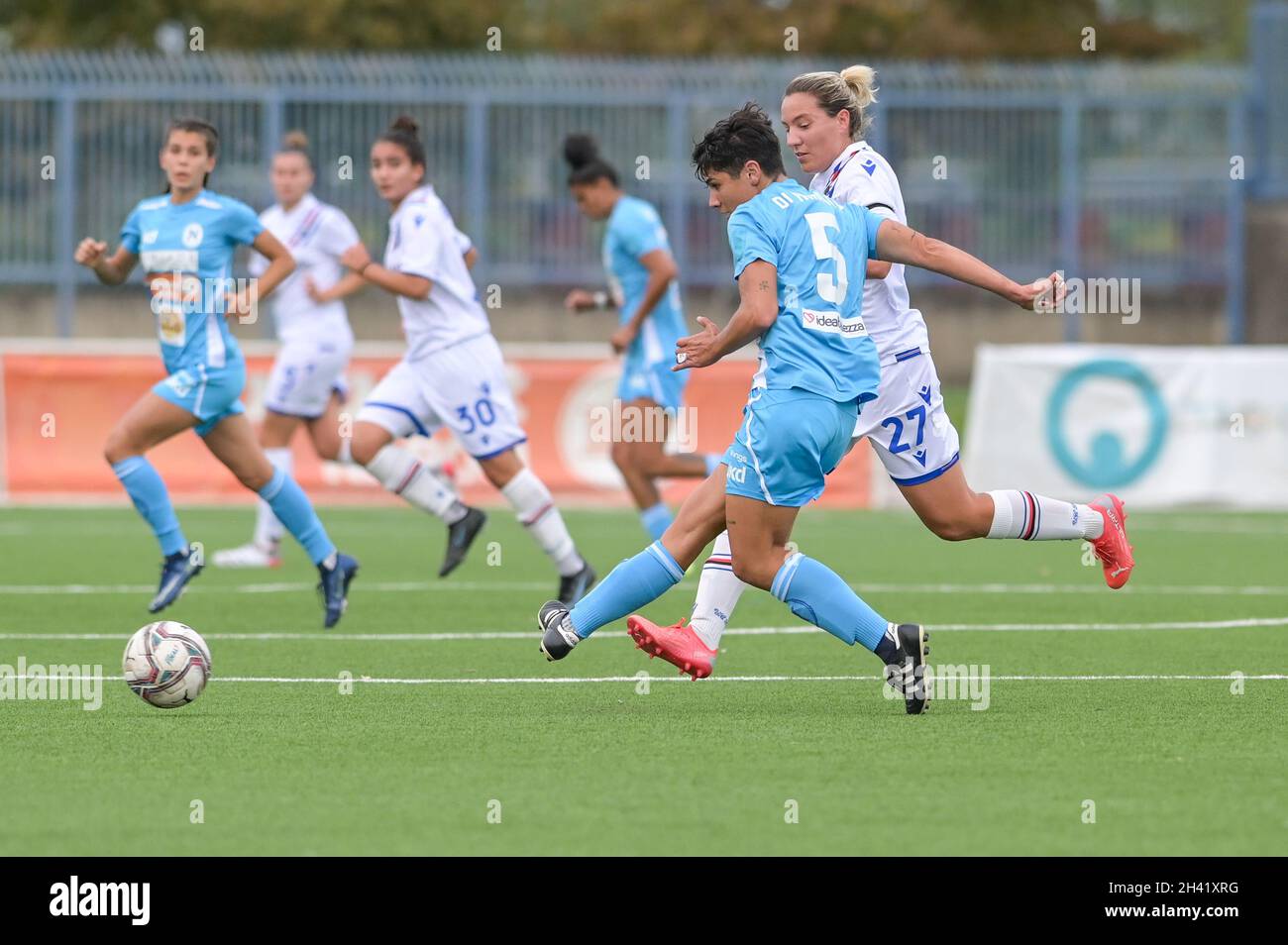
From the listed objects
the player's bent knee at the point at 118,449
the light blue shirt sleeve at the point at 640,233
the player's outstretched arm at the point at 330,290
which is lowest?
the player's bent knee at the point at 118,449

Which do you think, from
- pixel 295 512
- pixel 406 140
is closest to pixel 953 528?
pixel 295 512

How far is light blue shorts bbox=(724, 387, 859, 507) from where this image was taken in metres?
6.85

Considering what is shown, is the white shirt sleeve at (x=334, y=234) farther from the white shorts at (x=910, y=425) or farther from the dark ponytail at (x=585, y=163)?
the white shorts at (x=910, y=425)

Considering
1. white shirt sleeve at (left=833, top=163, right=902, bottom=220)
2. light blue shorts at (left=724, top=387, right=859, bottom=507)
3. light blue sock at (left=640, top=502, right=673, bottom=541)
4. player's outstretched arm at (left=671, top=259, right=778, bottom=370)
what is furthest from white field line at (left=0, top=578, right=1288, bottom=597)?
player's outstretched arm at (left=671, top=259, right=778, bottom=370)

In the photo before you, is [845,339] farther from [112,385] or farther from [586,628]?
[112,385]

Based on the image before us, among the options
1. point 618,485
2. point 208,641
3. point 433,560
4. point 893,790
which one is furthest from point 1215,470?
point 893,790

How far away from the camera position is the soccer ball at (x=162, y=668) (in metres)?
7.18

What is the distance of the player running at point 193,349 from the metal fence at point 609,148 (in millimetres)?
11884

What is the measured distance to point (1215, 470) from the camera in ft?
54.9

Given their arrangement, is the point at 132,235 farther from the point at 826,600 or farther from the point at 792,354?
the point at 826,600

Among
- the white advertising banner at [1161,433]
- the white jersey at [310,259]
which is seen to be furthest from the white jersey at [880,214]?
the white advertising banner at [1161,433]

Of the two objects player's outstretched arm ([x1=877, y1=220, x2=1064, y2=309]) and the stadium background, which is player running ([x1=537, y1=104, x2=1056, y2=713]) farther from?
the stadium background

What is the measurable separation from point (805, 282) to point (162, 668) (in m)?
2.39

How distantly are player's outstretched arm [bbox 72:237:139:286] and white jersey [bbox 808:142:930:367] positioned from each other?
375 cm
